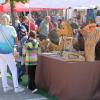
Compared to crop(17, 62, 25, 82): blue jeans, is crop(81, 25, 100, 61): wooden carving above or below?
Answer: above

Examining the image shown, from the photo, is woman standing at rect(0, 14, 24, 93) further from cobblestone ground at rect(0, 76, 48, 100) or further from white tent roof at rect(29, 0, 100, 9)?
white tent roof at rect(29, 0, 100, 9)

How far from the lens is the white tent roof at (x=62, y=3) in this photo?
9.00 m

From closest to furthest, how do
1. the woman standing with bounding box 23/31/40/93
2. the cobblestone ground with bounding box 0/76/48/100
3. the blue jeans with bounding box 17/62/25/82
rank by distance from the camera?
1. the cobblestone ground with bounding box 0/76/48/100
2. the woman standing with bounding box 23/31/40/93
3. the blue jeans with bounding box 17/62/25/82

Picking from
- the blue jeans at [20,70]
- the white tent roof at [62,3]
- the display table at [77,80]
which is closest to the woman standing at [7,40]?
the white tent roof at [62,3]

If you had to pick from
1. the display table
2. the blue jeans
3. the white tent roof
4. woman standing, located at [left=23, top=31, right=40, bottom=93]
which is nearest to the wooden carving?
the display table

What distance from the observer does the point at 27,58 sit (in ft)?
28.0

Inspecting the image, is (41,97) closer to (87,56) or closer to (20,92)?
(20,92)

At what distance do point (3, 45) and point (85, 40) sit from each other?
1984 mm

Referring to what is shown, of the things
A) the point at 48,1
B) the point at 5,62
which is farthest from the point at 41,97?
the point at 48,1

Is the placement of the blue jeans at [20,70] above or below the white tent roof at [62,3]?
below

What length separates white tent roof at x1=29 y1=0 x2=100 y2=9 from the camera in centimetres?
900

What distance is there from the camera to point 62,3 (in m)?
9.15

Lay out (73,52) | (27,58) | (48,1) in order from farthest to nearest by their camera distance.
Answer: (48,1)
(27,58)
(73,52)

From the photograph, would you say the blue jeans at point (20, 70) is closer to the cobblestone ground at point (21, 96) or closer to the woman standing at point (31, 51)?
the cobblestone ground at point (21, 96)
